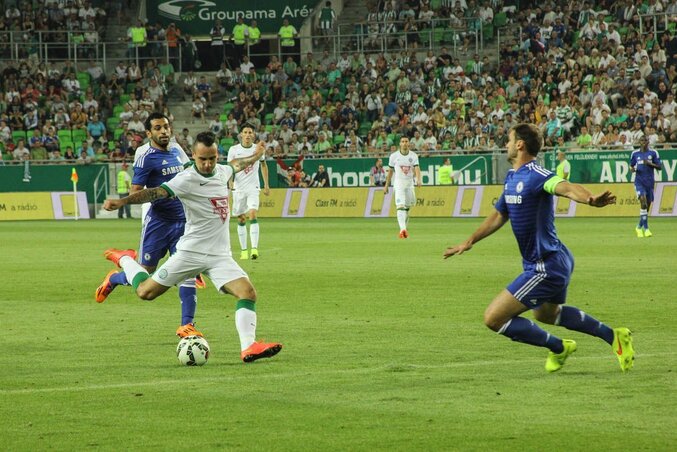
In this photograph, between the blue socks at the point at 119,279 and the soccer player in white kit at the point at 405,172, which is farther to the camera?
the soccer player in white kit at the point at 405,172

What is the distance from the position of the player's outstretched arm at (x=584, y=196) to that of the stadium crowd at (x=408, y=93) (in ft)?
102

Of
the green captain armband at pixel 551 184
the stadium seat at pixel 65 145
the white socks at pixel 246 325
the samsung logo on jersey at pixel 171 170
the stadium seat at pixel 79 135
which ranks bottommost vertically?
the white socks at pixel 246 325

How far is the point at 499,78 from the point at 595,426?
38.8m

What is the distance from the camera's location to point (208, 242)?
1059 cm

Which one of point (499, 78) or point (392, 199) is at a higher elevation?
point (499, 78)

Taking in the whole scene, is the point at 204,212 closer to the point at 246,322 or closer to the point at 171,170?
the point at 246,322

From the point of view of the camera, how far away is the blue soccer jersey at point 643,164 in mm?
29297

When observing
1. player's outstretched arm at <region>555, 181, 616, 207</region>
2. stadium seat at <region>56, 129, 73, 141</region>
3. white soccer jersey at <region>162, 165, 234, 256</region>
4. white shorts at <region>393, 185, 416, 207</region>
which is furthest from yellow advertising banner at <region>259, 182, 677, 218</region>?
player's outstretched arm at <region>555, 181, 616, 207</region>

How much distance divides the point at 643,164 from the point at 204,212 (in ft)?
68.3

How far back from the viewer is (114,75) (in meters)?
51.4

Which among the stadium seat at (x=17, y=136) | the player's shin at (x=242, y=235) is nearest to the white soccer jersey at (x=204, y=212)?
the player's shin at (x=242, y=235)

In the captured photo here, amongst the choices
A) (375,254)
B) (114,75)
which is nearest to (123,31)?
(114,75)

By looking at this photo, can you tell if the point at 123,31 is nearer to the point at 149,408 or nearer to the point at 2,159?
the point at 2,159

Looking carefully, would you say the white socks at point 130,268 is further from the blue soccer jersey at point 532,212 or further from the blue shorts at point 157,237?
the blue soccer jersey at point 532,212
